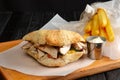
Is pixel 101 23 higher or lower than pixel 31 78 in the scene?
higher

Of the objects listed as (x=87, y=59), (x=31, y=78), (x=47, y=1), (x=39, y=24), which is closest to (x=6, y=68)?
(x=31, y=78)

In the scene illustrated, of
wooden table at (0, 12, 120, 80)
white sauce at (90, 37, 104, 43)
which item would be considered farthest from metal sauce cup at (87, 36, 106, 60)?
wooden table at (0, 12, 120, 80)

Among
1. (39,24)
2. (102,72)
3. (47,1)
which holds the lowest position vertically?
(102,72)

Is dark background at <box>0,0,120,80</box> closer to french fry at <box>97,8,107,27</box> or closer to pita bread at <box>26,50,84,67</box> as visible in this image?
pita bread at <box>26,50,84,67</box>

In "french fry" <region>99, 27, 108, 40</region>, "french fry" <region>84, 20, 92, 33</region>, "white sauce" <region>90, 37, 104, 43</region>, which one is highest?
"french fry" <region>84, 20, 92, 33</region>

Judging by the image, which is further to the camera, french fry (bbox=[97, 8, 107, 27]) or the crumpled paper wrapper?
french fry (bbox=[97, 8, 107, 27])

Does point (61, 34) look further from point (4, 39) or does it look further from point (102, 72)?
point (4, 39)

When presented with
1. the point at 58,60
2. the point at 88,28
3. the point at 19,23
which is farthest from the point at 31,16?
the point at 58,60

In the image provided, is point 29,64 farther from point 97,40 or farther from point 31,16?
point 31,16
